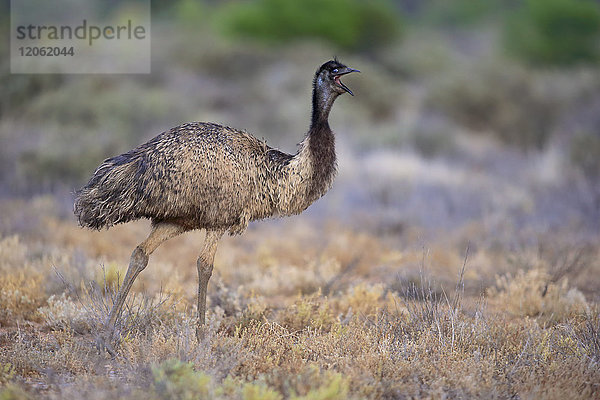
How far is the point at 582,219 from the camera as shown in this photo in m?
11.1

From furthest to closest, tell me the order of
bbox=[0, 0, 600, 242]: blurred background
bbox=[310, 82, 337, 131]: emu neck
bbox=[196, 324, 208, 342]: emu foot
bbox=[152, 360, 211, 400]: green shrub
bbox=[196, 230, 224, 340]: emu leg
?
bbox=[0, 0, 600, 242]: blurred background, bbox=[310, 82, 337, 131]: emu neck, bbox=[196, 230, 224, 340]: emu leg, bbox=[196, 324, 208, 342]: emu foot, bbox=[152, 360, 211, 400]: green shrub

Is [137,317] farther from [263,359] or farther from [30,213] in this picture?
[30,213]

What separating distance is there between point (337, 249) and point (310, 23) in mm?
23223

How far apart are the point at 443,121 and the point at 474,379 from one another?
669 inches

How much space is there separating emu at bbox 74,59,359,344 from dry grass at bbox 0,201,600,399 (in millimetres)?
516

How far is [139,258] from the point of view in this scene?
5.60m

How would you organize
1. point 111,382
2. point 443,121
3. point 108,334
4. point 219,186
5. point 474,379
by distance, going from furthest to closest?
point 443,121 < point 219,186 < point 108,334 < point 474,379 < point 111,382

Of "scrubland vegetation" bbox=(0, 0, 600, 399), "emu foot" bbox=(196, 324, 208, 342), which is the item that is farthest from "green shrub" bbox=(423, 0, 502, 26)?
"emu foot" bbox=(196, 324, 208, 342)

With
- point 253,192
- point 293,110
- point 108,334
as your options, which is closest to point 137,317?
point 108,334

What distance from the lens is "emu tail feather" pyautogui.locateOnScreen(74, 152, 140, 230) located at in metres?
5.39

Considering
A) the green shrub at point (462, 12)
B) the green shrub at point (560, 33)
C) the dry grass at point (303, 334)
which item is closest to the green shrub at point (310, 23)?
the green shrub at point (560, 33)

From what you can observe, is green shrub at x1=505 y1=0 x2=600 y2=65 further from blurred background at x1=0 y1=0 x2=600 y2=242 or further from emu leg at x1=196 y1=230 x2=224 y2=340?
emu leg at x1=196 y1=230 x2=224 y2=340

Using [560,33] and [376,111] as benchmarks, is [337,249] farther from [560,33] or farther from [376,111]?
[560,33]

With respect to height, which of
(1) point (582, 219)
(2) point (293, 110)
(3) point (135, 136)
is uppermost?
(2) point (293, 110)
